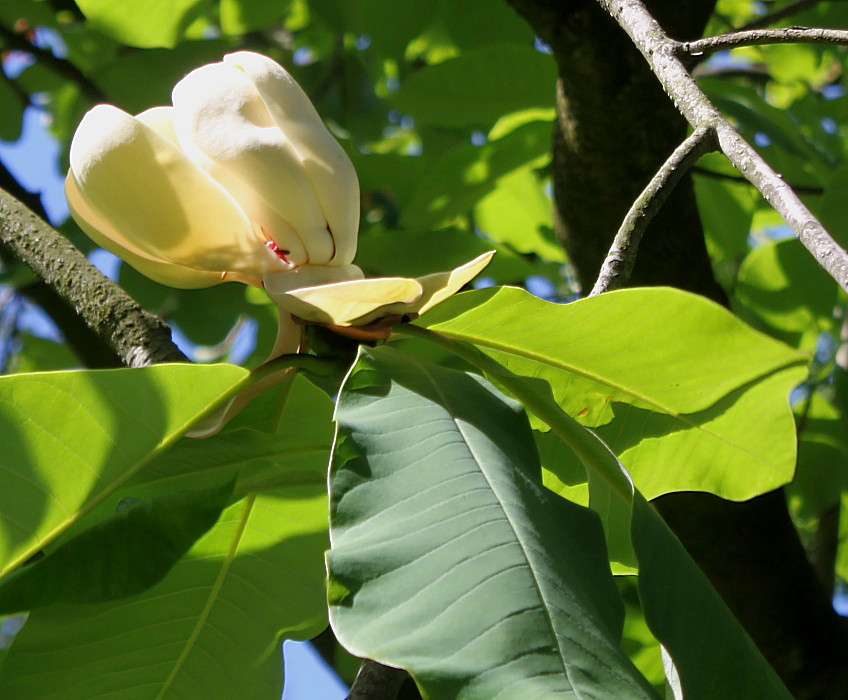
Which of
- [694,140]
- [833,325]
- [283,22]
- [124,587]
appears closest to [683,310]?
[694,140]

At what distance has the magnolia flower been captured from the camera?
0.63 metres

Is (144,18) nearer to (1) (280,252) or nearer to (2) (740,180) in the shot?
(1) (280,252)

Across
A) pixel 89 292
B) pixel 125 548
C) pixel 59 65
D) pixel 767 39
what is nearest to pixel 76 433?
pixel 125 548

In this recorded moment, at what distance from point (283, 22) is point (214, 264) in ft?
6.64

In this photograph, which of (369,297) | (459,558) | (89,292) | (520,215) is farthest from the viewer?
(520,215)

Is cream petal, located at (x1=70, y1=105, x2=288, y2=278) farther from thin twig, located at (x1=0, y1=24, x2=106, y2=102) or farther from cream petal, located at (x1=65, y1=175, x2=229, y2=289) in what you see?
thin twig, located at (x1=0, y1=24, x2=106, y2=102)

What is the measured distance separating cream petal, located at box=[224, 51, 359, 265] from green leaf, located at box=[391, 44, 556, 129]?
873 mm

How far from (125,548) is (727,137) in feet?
1.53

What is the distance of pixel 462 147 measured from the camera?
1.52 meters

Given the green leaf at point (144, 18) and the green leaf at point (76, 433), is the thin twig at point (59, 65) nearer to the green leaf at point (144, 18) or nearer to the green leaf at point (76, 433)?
the green leaf at point (144, 18)

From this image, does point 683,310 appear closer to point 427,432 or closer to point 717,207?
point 427,432

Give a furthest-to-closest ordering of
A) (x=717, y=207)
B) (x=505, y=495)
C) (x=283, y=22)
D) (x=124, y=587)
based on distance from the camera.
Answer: (x=283, y=22)
(x=717, y=207)
(x=124, y=587)
(x=505, y=495)

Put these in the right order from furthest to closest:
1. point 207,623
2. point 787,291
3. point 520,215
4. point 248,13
Result: point 520,215 → point 787,291 → point 248,13 → point 207,623

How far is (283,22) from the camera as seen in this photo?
2.52 m
